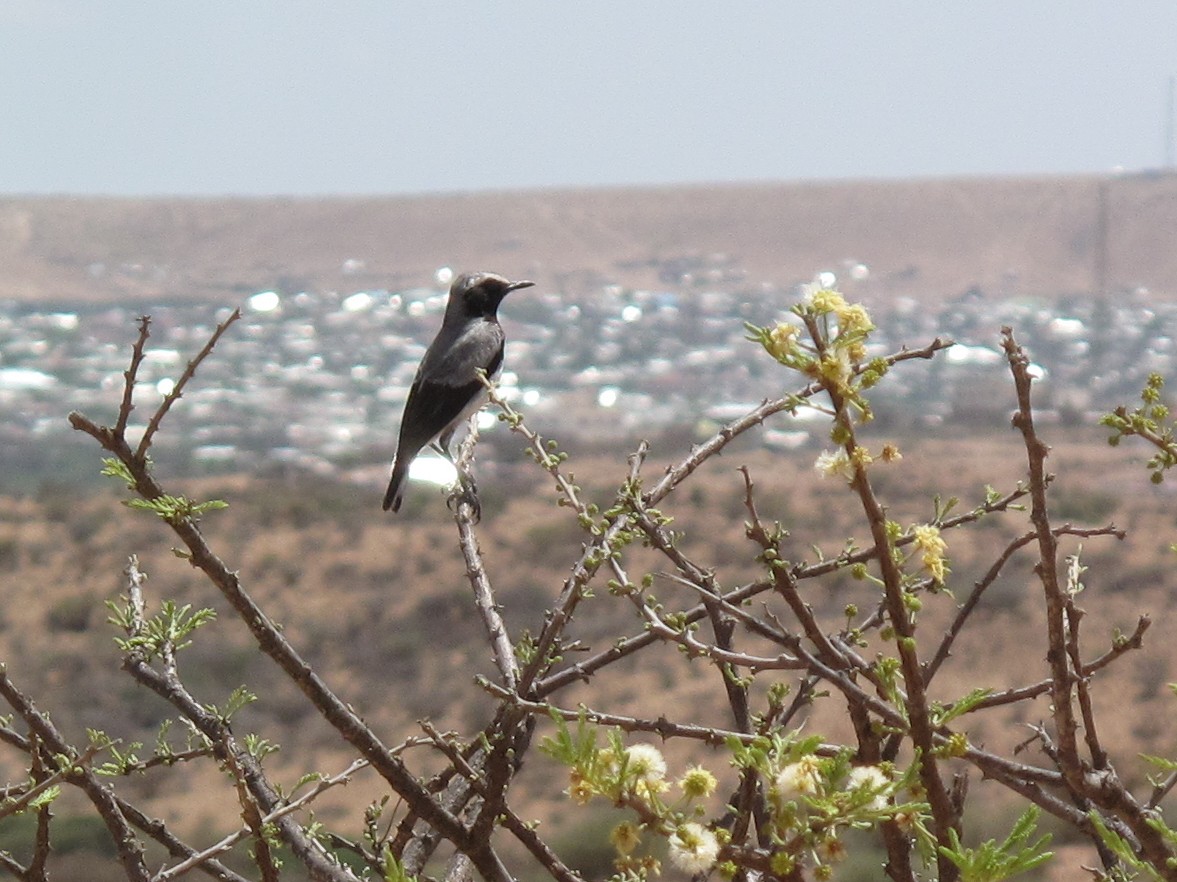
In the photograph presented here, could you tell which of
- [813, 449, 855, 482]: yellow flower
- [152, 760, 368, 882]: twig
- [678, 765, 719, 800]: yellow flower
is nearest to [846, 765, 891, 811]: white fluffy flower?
[678, 765, 719, 800]: yellow flower

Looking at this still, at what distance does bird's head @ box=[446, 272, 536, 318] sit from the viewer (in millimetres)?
6094

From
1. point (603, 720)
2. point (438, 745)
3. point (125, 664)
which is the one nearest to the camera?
point (603, 720)

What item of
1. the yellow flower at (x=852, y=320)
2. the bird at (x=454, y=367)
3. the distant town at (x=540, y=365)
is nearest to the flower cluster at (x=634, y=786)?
the yellow flower at (x=852, y=320)

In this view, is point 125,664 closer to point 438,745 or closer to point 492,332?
point 438,745

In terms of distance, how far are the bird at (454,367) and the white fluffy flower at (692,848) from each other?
448 cm

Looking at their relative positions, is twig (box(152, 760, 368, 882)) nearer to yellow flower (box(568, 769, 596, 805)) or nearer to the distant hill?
yellow flower (box(568, 769, 596, 805))

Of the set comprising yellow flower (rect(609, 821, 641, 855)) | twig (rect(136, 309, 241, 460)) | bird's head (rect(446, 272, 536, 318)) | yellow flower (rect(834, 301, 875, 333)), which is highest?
yellow flower (rect(834, 301, 875, 333))

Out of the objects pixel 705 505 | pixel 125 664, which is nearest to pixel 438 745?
pixel 125 664

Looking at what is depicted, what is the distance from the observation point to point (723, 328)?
261ft

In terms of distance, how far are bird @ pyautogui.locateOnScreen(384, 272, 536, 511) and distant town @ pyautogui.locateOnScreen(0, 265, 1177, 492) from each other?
43595mm

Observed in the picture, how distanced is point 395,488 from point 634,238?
8706 centimetres

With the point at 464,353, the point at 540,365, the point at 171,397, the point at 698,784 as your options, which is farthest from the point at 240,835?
the point at 540,365

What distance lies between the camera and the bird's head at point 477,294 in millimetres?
6094

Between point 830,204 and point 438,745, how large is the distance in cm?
9061
